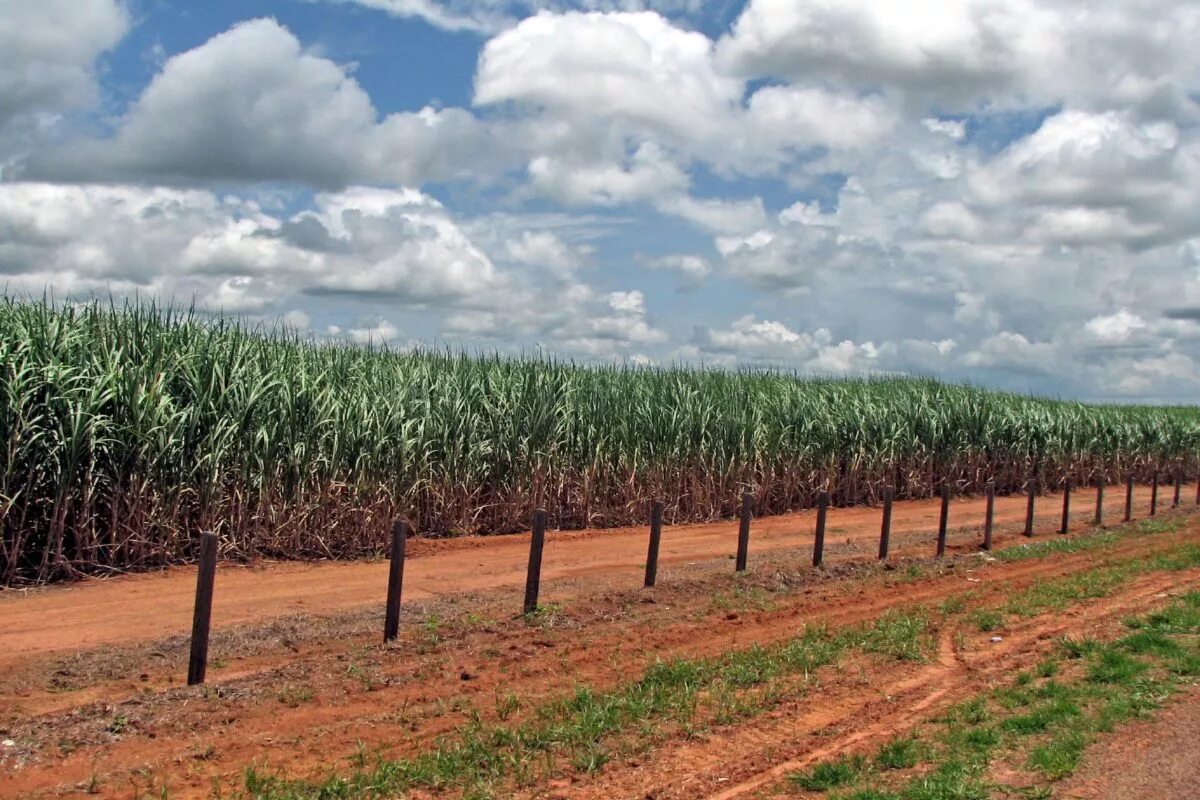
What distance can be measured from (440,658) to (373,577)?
14.6ft

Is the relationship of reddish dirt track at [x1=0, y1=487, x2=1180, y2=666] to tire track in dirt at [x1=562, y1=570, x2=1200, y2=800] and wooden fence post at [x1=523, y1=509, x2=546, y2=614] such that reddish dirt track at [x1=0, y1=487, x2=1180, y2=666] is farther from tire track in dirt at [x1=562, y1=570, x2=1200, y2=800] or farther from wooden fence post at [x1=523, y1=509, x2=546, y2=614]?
tire track in dirt at [x1=562, y1=570, x2=1200, y2=800]

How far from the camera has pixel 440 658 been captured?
27.8ft

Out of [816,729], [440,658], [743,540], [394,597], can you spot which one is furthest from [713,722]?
[743,540]

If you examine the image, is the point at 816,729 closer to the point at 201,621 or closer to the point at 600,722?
the point at 600,722

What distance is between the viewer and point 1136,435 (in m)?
37.5

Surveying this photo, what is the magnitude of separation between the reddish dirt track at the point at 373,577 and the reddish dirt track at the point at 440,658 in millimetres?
53

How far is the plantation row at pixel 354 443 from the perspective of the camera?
11586 mm

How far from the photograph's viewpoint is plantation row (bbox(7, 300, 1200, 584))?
456 inches

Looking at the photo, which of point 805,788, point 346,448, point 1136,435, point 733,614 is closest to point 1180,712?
point 805,788

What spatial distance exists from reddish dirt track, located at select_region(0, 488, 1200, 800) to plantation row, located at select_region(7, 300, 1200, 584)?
0.81 metres

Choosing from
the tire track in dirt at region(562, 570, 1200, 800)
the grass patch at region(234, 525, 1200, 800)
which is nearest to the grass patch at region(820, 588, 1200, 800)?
the grass patch at region(234, 525, 1200, 800)

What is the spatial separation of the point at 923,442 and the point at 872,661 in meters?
18.3

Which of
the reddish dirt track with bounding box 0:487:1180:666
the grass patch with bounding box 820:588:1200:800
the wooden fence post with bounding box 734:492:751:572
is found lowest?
the reddish dirt track with bounding box 0:487:1180:666

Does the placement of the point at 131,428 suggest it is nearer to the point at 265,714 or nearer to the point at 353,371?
the point at 353,371
